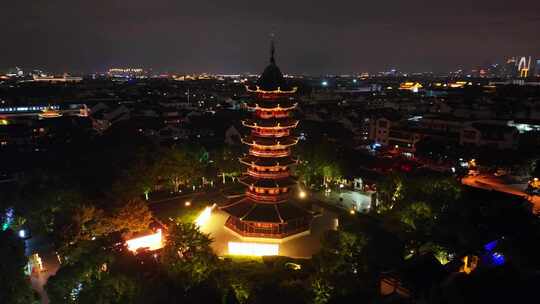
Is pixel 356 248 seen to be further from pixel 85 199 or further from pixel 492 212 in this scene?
pixel 85 199

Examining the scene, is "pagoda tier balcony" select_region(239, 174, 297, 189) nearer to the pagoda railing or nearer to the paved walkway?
the pagoda railing

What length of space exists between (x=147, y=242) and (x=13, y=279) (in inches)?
360

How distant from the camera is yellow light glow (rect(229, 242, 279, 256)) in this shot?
25812 mm

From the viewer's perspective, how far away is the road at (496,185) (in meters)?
35.1

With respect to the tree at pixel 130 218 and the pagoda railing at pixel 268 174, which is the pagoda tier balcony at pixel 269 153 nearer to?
the pagoda railing at pixel 268 174

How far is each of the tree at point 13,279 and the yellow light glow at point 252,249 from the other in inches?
449

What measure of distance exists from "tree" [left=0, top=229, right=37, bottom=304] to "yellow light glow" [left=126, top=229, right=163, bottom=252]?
6671 millimetres

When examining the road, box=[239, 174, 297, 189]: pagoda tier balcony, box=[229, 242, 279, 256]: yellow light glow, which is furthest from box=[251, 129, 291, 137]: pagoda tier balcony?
the road

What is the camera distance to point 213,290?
64.0 feet

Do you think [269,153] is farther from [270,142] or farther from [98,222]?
[98,222]

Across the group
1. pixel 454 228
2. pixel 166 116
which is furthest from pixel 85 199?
pixel 166 116

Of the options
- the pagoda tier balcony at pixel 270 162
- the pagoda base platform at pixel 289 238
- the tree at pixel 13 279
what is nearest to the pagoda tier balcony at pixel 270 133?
the pagoda tier balcony at pixel 270 162

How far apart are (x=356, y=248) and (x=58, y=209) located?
1928cm

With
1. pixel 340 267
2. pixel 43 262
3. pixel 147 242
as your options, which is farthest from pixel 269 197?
pixel 43 262
